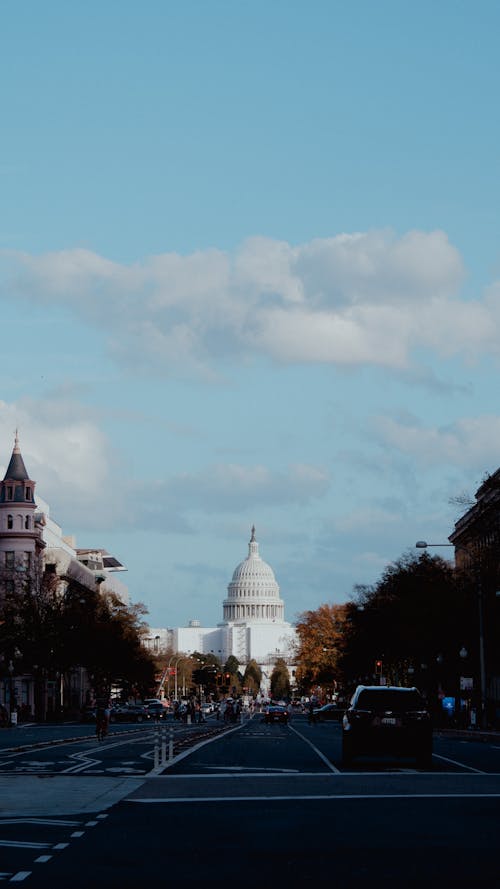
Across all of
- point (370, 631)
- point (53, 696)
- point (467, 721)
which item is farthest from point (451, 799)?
point (53, 696)

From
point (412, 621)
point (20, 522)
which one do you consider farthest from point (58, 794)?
point (20, 522)

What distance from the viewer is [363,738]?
34.1m

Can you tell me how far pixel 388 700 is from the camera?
113ft

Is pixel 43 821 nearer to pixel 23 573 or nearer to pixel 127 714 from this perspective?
pixel 127 714

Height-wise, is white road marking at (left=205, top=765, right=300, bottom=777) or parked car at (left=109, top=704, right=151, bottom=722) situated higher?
white road marking at (left=205, top=765, right=300, bottom=777)

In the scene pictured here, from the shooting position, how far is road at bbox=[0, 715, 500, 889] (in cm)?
1341

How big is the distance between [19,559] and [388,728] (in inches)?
3922

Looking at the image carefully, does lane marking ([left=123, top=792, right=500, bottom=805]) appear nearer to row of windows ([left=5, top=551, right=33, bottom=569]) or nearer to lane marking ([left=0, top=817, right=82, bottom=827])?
lane marking ([left=0, top=817, right=82, bottom=827])

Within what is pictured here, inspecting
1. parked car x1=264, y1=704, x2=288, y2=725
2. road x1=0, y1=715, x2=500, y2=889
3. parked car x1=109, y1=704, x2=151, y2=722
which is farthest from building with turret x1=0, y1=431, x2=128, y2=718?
A: road x1=0, y1=715, x2=500, y2=889

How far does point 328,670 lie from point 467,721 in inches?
3102

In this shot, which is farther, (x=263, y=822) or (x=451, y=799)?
(x=451, y=799)

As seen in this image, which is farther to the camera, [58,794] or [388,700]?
[388,700]

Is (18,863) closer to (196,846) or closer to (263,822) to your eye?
(196,846)

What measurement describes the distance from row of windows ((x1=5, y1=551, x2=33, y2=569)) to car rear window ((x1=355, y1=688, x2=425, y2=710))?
314 ft
